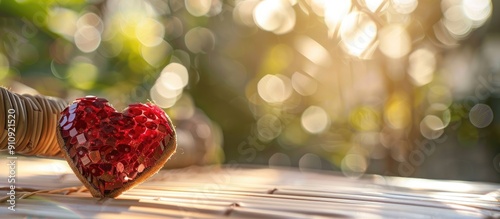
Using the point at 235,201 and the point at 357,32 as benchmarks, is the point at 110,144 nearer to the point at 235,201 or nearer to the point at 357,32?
the point at 235,201

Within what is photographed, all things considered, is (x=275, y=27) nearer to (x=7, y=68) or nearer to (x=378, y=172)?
(x=378, y=172)

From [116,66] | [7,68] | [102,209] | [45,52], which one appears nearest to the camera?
[102,209]

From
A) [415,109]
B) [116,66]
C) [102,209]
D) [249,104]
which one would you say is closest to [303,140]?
[249,104]

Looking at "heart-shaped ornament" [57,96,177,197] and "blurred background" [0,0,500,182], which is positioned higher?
"blurred background" [0,0,500,182]

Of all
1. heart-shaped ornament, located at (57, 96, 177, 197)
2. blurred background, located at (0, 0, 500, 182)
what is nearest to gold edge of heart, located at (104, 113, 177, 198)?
heart-shaped ornament, located at (57, 96, 177, 197)

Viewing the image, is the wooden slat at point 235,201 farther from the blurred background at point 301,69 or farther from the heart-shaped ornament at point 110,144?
the blurred background at point 301,69

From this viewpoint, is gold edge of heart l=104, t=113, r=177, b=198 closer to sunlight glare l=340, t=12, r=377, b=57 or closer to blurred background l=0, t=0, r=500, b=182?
blurred background l=0, t=0, r=500, b=182
